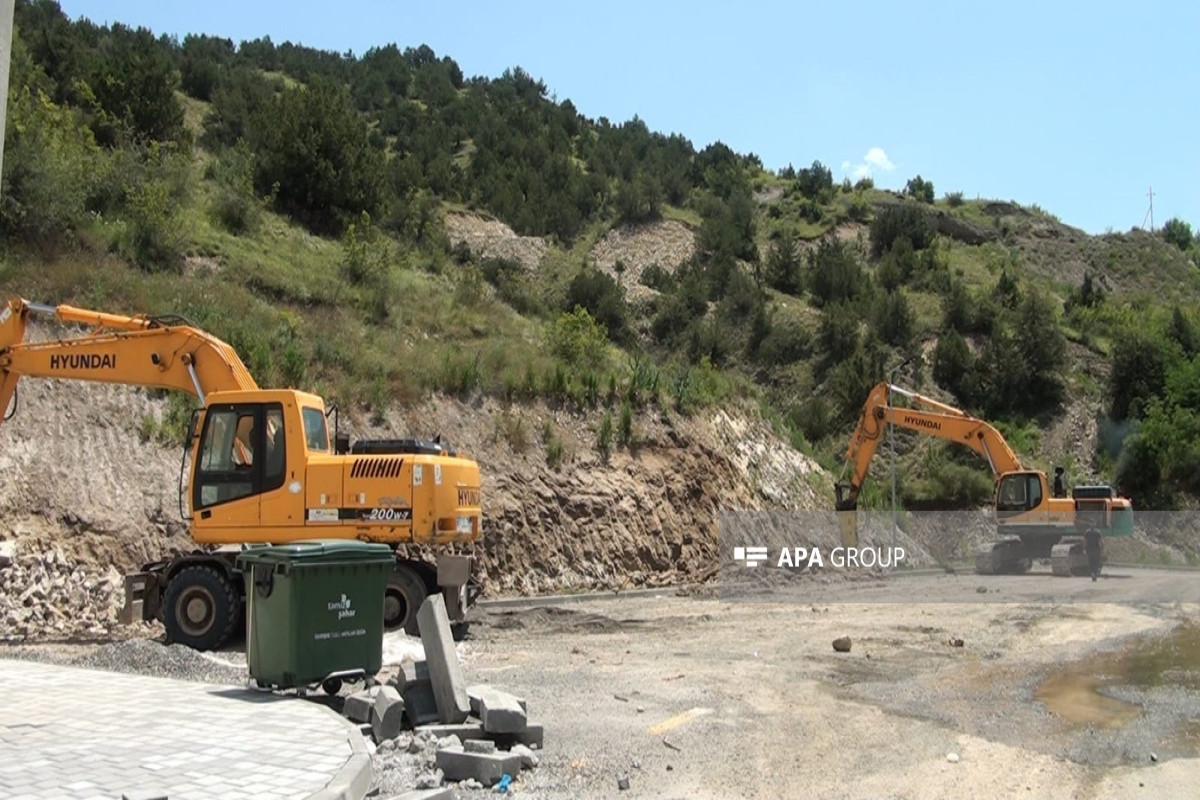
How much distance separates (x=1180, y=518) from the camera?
34719 millimetres

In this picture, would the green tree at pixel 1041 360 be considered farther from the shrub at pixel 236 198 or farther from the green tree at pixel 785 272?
the shrub at pixel 236 198

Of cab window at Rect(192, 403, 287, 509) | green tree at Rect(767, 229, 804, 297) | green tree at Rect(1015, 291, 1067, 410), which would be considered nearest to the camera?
cab window at Rect(192, 403, 287, 509)

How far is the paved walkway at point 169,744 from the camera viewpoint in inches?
265

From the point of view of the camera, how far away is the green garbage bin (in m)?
9.84

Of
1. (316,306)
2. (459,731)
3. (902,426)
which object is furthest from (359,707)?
(902,426)

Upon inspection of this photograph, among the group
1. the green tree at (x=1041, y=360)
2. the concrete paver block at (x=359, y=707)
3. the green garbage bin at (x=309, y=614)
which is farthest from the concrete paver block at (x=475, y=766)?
the green tree at (x=1041, y=360)

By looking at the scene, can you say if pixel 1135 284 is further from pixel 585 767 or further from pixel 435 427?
pixel 585 767

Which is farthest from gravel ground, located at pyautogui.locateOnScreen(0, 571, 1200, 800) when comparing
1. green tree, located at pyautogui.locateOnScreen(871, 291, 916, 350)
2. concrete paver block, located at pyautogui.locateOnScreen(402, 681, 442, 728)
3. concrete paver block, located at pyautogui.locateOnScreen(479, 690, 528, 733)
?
green tree, located at pyautogui.locateOnScreen(871, 291, 916, 350)

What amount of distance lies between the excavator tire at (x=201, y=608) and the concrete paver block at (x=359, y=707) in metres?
5.00

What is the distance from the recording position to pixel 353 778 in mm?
6996

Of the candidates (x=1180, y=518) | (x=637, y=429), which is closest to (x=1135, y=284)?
(x=1180, y=518)

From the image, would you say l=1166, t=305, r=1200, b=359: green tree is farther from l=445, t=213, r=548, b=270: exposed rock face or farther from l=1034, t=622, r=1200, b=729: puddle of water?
l=1034, t=622, r=1200, b=729: puddle of water

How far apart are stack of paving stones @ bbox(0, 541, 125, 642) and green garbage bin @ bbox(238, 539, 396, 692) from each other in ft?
21.1

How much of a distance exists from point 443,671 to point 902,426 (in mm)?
23002
